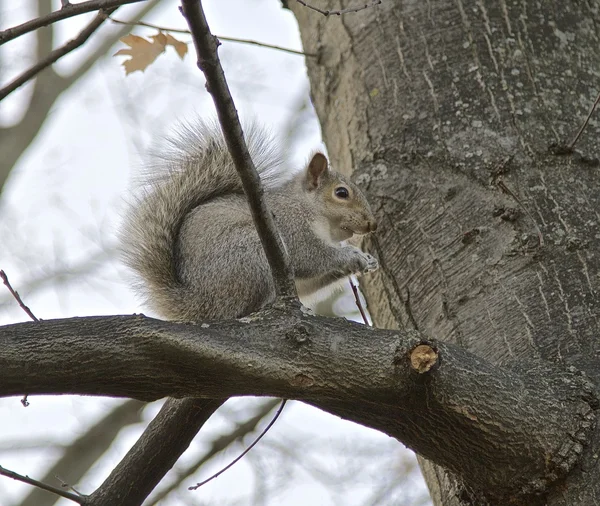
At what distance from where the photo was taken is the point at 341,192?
2.86 meters

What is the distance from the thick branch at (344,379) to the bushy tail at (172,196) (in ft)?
2.26

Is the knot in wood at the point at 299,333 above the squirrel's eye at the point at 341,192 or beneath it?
beneath

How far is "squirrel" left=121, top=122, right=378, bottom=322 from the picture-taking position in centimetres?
222

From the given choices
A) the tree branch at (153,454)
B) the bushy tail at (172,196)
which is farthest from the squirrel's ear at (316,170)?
the tree branch at (153,454)

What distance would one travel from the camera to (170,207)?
2352 millimetres

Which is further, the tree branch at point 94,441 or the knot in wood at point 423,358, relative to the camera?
the tree branch at point 94,441

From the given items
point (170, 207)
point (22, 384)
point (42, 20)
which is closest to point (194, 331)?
point (22, 384)

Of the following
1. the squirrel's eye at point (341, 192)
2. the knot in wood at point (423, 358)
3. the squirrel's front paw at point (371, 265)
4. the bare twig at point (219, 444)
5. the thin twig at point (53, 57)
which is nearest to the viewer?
the knot in wood at point (423, 358)

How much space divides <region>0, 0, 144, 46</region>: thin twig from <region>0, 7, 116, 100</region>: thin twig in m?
0.28

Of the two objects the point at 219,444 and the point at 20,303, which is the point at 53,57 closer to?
the point at 20,303

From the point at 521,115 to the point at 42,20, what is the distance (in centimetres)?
134

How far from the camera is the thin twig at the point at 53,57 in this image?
1.99 metres

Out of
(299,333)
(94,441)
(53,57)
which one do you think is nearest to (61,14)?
(53,57)

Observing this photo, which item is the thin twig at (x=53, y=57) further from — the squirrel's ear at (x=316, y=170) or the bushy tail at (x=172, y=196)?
the squirrel's ear at (x=316, y=170)
